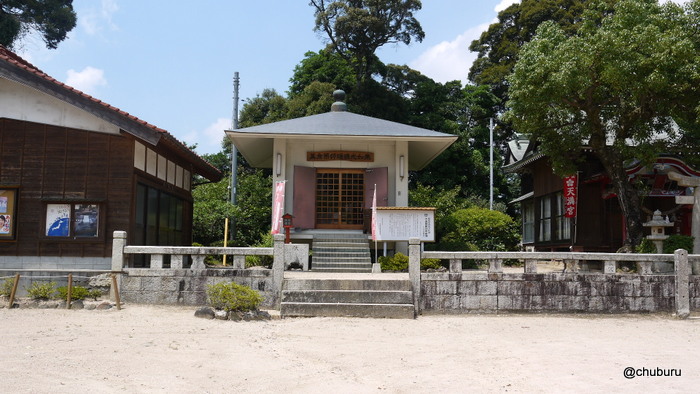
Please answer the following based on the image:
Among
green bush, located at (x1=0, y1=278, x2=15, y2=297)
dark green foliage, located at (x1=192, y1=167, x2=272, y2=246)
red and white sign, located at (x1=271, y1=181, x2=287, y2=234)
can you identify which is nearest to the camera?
green bush, located at (x1=0, y1=278, x2=15, y2=297)

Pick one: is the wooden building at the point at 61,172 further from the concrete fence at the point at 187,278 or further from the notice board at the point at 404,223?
the notice board at the point at 404,223

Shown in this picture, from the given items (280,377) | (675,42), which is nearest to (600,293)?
(675,42)

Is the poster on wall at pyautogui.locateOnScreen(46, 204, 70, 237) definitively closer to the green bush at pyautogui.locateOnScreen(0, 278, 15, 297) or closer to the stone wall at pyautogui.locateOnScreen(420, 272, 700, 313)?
the green bush at pyautogui.locateOnScreen(0, 278, 15, 297)

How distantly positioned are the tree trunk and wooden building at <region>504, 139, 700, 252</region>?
41cm

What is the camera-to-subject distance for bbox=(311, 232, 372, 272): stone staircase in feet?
53.2

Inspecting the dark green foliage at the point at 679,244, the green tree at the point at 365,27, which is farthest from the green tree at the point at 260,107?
the dark green foliage at the point at 679,244

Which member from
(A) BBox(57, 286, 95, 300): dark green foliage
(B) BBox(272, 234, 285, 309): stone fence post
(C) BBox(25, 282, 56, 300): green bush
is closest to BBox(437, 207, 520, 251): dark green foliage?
(B) BBox(272, 234, 285, 309): stone fence post

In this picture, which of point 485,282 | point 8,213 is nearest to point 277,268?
point 485,282

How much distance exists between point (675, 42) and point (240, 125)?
990 inches

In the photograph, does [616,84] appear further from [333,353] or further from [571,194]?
[333,353]

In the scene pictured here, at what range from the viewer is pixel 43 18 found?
116 feet

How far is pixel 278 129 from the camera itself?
17906mm

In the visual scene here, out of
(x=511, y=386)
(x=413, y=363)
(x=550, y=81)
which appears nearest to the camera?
(x=511, y=386)

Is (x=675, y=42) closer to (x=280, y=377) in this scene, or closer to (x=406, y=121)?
(x=280, y=377)
